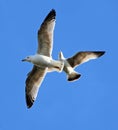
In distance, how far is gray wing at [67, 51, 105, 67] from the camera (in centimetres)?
1814

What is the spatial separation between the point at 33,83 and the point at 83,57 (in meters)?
2.27

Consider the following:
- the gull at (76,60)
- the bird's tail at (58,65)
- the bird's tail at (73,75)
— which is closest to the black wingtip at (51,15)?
the gull at (76,60)

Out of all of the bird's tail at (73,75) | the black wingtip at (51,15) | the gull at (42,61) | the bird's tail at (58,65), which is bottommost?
the bird's tail at (73,75)

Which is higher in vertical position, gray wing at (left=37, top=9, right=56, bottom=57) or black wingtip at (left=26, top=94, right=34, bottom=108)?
gray wing at (left=37, top=9, right=56, bottom=57)

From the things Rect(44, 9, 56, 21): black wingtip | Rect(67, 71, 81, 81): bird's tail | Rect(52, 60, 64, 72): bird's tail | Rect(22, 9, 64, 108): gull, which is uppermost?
Rect(44, 9, 56, 21): black wingtip

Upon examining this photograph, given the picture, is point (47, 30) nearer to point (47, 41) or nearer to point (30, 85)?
point (47, 41)

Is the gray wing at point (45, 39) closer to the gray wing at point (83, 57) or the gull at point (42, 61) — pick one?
the gull at point (42, 61)

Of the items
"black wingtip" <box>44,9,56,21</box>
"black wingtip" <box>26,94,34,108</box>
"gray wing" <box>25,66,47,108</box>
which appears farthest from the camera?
"black wingtip" <box>26,94,34,108</box>

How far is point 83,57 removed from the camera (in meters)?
18.2

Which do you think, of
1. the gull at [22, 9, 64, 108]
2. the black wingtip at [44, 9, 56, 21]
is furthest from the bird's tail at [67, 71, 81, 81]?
the black wingtip at [44, 9, 56, 21]

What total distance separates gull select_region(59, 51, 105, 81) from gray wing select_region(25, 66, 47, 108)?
1129mm

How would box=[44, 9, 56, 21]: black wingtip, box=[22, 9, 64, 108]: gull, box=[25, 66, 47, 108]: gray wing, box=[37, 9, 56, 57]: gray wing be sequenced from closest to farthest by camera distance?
box=[22, 9, 64, 108]: gull < box=[37, 9, 56, 57]: gray wing < box=[44, 9, 56, 21]: black wingtip < box=[25, 66, 47, 108]: gray wing

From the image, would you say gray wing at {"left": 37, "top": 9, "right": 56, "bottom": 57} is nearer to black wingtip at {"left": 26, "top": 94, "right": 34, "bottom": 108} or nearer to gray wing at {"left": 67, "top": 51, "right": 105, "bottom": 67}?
gray wing at {"left": 67, "top": 51, "right": 105, "bottom": 67}

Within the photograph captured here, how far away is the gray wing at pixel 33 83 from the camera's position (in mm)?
19094
